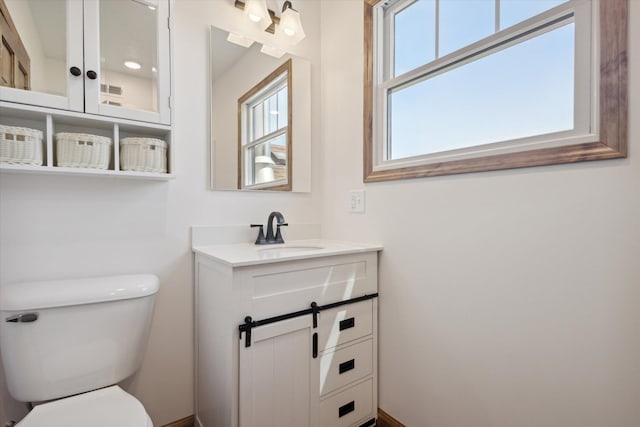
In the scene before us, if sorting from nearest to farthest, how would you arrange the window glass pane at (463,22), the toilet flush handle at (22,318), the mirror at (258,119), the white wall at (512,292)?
the white wall at (512,292), the toilet flush handle at (22,318), the window glass pane at (463,22), the mirror at (258,119)

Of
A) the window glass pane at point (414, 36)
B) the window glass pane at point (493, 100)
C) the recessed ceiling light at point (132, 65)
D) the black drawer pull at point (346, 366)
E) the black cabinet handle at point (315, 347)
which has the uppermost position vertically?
the window glass pane at point (414, 36)

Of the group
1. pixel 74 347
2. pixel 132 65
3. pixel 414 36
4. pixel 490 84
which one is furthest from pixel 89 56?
pixel 490 84

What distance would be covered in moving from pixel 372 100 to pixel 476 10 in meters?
0.57

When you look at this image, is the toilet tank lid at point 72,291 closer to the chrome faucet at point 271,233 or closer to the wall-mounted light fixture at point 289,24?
the chrome faucet at point 271,233

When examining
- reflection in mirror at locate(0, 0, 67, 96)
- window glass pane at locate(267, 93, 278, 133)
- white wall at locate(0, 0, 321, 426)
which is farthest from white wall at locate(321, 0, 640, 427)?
reflection in mirror at locate(0, 0, 67, 96)

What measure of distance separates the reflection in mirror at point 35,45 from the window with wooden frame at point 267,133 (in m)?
0.77

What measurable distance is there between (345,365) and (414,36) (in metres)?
1.61

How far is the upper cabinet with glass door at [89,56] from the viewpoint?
1059mm

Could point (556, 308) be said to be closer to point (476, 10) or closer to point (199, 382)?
point (476, 10)

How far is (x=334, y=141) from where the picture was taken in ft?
6.18

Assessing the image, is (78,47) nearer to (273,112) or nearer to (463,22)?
(273,112)

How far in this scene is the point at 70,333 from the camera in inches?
41.9

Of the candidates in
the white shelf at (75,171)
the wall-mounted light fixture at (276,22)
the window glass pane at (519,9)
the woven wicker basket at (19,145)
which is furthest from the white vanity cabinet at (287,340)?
the wall-mounted light fixture at (276,22)

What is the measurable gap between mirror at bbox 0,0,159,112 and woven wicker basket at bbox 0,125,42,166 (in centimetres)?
15
